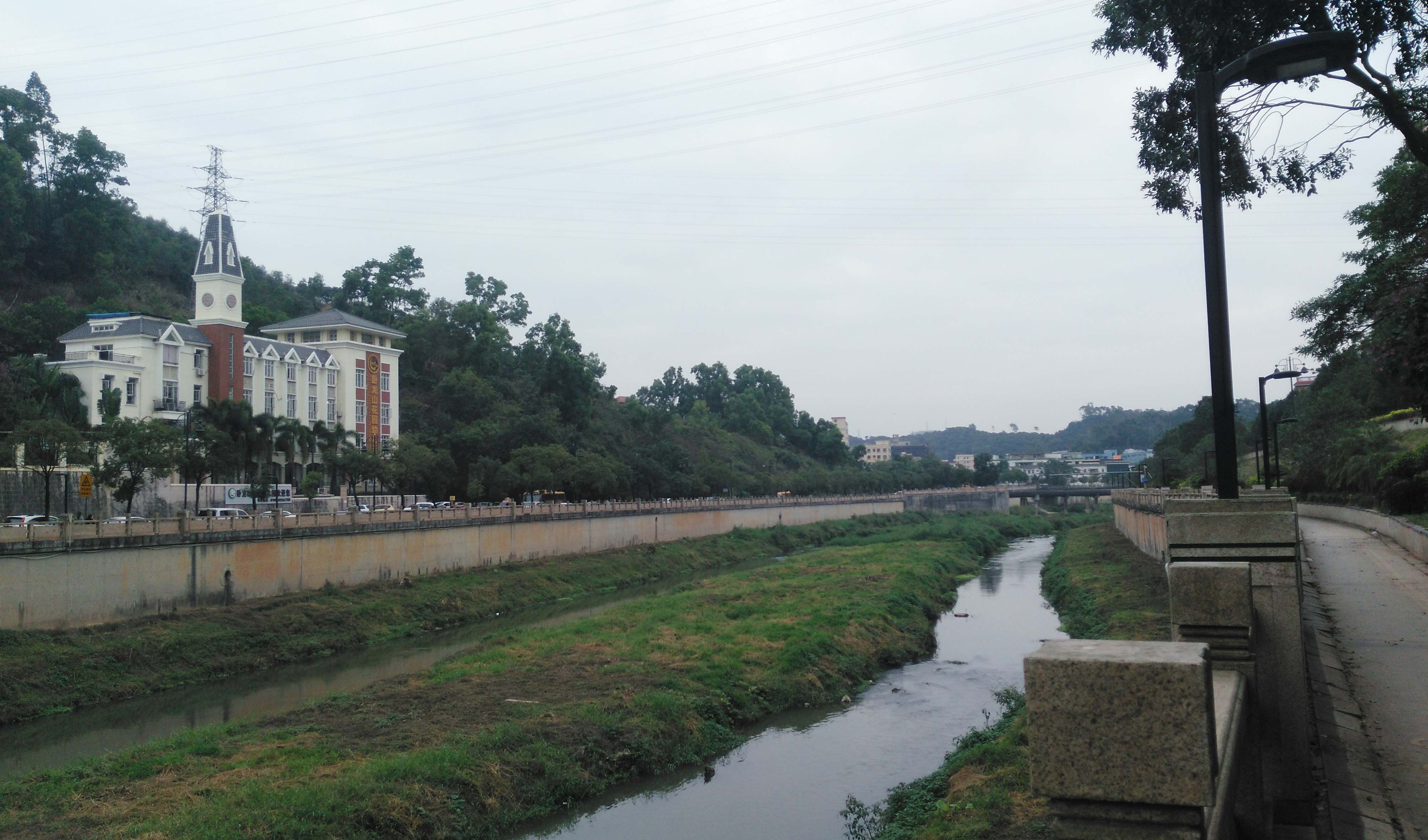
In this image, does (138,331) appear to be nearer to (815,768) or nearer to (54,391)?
(54,391)

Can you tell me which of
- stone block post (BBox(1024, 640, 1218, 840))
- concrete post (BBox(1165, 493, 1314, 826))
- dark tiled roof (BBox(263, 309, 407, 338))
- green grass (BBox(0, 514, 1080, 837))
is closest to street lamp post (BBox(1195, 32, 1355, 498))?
concrete post (BBox(1165, 493, 1314, 826))

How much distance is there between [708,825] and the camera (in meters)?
15.9

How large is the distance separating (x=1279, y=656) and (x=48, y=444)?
133ft

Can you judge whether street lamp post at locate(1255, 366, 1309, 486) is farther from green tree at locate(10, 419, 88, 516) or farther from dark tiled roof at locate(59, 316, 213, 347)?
dark tiled roof at locate(59, 316, 213, 347)

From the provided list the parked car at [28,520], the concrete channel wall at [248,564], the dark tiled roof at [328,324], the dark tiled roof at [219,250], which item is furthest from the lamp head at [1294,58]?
the dark tiled roof at [328,324]

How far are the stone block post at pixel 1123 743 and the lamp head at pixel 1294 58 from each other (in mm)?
6309

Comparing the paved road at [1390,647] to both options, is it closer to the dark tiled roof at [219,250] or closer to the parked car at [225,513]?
the parked car at [225,513]

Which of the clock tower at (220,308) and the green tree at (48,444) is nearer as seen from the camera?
the green tree at (48,444)

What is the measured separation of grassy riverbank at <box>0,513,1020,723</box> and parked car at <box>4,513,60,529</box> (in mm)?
3926

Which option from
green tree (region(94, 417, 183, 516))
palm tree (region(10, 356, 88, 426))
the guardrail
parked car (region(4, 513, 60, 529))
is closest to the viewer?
the guardrail

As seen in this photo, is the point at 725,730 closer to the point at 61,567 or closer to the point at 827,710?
the point at 827,710

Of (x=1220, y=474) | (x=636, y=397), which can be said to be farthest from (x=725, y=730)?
(x=636, y=397)

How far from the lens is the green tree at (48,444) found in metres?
35.7

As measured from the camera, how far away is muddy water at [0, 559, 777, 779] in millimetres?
21156
